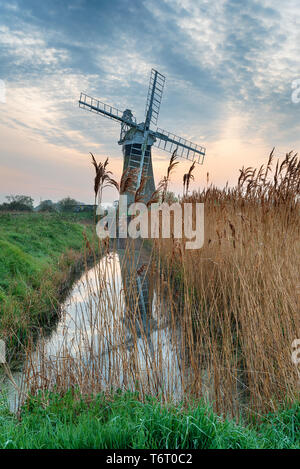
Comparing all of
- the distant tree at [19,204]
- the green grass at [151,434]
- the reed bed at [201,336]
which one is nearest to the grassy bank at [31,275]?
the reed bed at [201,336]

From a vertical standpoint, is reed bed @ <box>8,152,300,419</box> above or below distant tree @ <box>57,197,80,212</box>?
below

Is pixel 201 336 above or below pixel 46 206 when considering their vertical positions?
below

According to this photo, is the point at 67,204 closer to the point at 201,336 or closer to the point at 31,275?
the point at 31,275

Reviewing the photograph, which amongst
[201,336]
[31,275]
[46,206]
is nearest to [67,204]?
[46,206]

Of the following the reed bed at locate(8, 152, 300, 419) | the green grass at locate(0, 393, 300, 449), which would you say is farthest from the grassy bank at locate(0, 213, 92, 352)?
the green grass at locate(0, 393, 300, 449)

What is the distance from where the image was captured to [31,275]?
19.3 feet

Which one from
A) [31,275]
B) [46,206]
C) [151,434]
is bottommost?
[151,434]

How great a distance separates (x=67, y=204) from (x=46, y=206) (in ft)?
5.57

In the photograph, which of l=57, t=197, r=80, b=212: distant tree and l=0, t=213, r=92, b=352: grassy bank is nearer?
l=0, t=213, r=92, b=352: grassy bank

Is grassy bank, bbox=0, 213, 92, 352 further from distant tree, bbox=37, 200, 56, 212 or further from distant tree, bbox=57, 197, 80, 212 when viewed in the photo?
distant tree, bbox=57, 197, 80, 212

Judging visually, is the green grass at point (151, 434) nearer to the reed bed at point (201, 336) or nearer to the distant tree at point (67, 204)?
the reed bed at point (201, 336)

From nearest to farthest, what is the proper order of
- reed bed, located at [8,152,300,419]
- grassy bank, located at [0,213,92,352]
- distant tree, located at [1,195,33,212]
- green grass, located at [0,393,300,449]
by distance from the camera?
green grass, located at [0,393,300,449] → reed bed, located at [8,152,300,419] → grassy bank, located at [0,213,92,352] → distant tree, located at [1,195,33,212]

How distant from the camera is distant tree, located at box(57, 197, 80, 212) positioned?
2150cm

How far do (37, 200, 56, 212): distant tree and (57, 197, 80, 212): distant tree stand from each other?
18.4 inches
